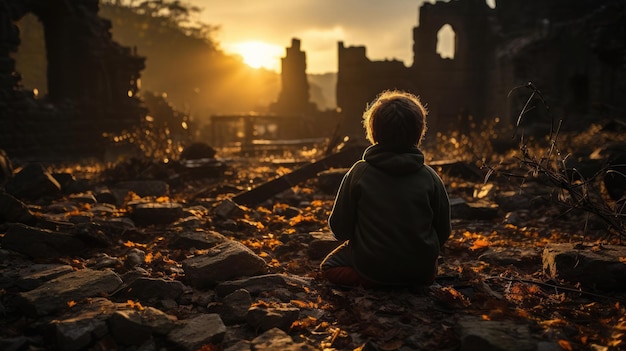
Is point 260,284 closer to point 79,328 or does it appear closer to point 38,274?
point 79,328

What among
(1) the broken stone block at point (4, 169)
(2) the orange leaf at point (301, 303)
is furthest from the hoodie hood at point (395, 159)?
(1) the broken stone block at point (4, 169)

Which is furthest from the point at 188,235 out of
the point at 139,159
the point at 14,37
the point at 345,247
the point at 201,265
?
the point at 14,37

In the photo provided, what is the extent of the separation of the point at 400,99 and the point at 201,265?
1.63 metres

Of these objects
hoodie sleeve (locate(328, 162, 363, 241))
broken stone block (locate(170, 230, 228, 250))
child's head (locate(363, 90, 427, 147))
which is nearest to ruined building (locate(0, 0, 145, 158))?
broken stone block (locate(170, 230, 228, 250))

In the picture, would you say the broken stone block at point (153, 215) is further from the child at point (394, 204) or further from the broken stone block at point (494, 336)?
the broken stone block at point (494, 336)

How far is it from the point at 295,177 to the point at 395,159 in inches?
171

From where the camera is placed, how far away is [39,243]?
148 inches

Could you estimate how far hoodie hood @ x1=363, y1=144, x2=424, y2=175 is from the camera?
287 centimetres

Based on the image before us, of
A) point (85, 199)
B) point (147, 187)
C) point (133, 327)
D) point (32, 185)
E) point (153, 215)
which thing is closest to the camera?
point (133, 327)

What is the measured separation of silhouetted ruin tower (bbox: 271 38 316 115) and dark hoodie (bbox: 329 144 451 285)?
2935cm

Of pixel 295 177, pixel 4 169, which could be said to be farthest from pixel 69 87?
pixel 295 177

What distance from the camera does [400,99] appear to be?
2.89 meters

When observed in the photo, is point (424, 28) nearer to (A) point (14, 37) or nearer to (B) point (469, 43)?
(B) point (469, 43)

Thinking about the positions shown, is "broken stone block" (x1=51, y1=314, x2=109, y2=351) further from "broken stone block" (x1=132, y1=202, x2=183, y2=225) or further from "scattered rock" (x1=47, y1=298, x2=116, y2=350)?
"broken stone block" (x1=132, y1=202, x2=183, y2=225)
